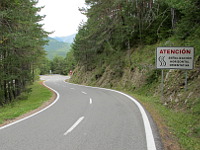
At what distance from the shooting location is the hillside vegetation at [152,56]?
665 cm

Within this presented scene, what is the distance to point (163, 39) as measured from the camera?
18.7m

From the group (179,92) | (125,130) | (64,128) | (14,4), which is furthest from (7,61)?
(179,92)

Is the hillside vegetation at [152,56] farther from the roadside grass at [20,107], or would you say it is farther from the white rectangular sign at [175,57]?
the roadside grass at [20,107]

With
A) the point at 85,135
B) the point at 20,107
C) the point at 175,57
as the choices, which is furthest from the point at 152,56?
the point at 85,135

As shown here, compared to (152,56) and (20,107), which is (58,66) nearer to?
(152,56)

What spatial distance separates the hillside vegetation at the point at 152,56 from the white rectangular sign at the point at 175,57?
2.59ft

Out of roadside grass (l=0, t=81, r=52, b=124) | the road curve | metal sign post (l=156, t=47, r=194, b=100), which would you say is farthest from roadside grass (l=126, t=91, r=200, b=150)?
roadside grass (l=0, t=81, r=52, b=124)

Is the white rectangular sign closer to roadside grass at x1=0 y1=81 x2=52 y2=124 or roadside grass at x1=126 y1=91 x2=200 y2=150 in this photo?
roadside grass at x1=126 y1=91 x2=200 y2=150

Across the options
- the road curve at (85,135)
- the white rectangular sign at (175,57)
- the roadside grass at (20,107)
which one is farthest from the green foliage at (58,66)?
the road curve at (85,135)

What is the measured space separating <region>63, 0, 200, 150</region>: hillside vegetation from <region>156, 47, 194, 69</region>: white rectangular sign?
789 millimetres

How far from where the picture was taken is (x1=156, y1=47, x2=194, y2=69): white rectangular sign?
9.77 m

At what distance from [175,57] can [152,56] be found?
8.18 metres

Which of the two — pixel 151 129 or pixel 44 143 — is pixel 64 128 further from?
pixel 151 129

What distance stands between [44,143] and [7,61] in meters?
11.4
